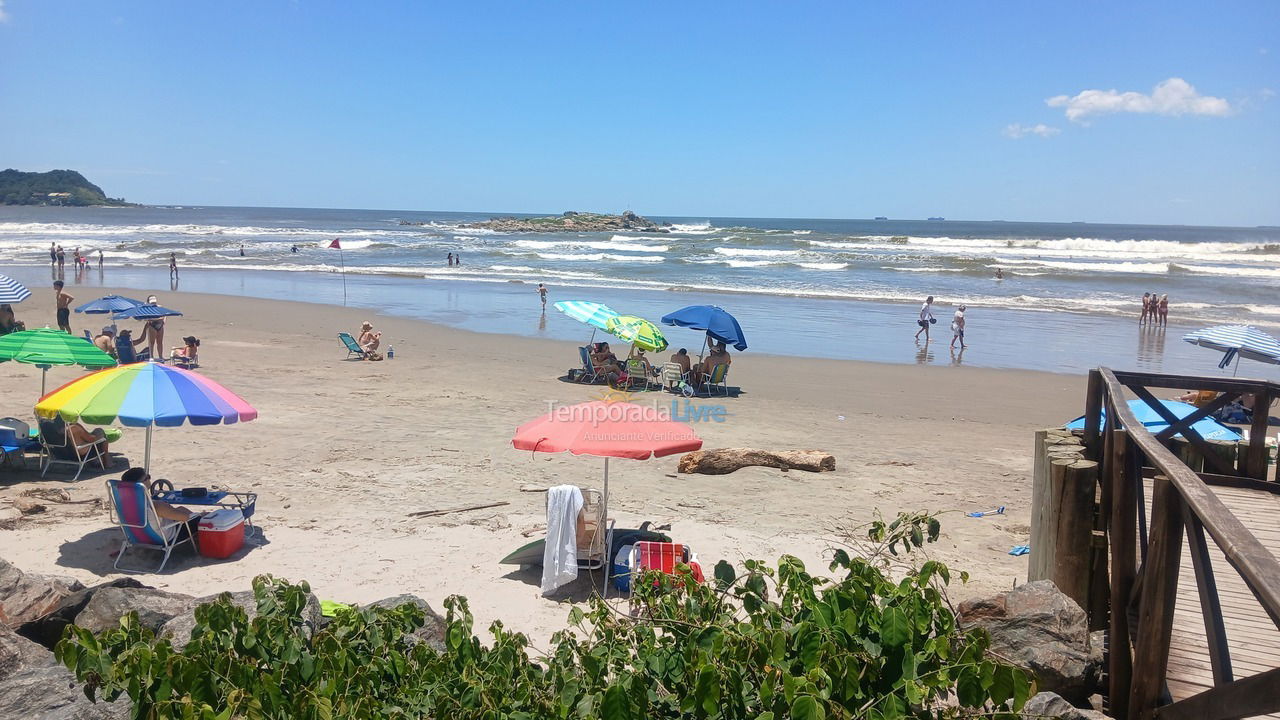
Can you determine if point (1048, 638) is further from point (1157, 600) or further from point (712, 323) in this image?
point (712, 323)

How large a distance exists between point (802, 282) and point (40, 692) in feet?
115

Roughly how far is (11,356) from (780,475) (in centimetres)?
794

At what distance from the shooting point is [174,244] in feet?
169

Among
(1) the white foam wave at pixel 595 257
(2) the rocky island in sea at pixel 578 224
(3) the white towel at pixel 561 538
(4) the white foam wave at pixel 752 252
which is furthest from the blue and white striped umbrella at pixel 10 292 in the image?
(2) the rocky island in sea at pixel 578 224

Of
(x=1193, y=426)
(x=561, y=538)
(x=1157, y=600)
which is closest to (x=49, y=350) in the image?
(x=561, y=538)

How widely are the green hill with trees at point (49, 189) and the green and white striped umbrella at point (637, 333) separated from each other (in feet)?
486

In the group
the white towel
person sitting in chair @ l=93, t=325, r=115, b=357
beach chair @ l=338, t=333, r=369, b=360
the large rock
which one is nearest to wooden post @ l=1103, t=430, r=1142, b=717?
the large rock

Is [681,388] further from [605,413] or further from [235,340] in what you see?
[235,340]

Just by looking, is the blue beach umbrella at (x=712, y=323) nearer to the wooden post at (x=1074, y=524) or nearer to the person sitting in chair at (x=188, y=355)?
the person sitting in chair at (x=188, y=355)

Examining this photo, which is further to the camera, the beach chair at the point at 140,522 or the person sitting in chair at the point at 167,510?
the person sitting in chair at the point at 167,510

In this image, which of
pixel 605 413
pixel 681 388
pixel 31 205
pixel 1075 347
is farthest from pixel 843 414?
pixel 31 205

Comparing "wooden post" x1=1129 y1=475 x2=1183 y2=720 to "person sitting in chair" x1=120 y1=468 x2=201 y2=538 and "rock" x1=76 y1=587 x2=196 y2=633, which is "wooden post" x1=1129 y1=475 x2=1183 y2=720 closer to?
"rock" x1=76 y1=587 x2=196 y2=633

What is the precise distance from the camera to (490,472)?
30.6 ft

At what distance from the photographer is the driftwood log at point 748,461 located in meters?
9.59
